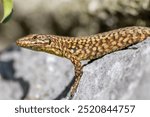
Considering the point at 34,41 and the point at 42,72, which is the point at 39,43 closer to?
the point at 34,41

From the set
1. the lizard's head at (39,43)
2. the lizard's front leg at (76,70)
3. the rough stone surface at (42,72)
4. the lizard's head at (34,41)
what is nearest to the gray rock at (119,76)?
the lizard's front leg at (76,70)

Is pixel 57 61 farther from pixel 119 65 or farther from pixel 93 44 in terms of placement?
pixel 119 65

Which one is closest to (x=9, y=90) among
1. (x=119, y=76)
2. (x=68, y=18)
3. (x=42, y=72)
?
(x=42, y=72)

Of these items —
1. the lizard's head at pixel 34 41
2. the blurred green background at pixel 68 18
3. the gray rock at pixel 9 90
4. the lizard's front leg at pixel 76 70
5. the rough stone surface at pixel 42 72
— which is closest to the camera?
the lizard's front leg at pixel 76 70

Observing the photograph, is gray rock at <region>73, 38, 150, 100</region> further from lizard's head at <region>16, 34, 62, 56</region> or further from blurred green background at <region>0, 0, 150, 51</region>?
blurred green background at <region>0, 0, 150, 51</region>

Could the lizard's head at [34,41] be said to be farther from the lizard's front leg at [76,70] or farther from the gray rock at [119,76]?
the gray rock at [119,76]

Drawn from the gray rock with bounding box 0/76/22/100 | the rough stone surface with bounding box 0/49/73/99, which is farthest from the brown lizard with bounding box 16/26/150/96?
the gray rock with bounding box 0/76/22/100
